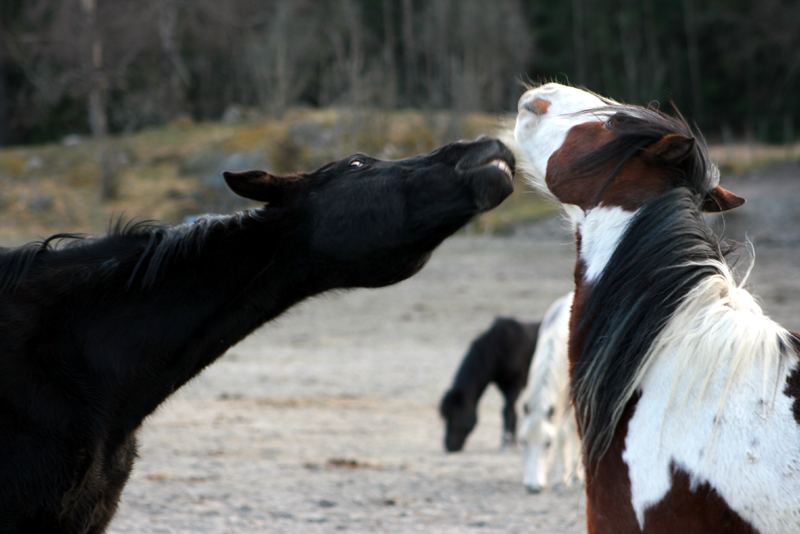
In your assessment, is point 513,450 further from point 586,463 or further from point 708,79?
point 708,79

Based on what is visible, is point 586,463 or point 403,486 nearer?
point 586,463

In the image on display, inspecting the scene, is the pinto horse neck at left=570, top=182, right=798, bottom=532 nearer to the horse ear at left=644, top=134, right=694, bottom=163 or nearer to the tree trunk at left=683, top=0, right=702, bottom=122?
the horse ear at left=644, top=134, right=694, bottom=163

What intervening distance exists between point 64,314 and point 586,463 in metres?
1.70

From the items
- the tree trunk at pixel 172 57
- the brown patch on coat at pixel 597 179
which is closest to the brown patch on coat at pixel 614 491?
the brown patch on coat at pixel 597 179

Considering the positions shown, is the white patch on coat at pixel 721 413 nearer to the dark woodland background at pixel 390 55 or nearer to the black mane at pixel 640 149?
the black mane at pixel 640 149

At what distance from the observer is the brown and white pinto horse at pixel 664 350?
9.45 ft

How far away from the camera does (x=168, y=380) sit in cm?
372

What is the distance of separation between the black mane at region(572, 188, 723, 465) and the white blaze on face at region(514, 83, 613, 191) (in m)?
0.45

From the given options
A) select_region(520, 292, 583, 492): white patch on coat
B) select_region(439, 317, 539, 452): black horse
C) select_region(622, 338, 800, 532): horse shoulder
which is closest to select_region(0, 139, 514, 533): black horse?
select_region(622, 338, 800, 532): horse shoulder

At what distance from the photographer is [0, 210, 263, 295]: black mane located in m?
3.70

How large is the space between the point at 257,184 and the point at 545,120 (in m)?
0.94

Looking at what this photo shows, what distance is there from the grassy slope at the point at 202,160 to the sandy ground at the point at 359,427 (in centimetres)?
792

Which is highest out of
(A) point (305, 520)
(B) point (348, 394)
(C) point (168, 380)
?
(C) point (168, 380)

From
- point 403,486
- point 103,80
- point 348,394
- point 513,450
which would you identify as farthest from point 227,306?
point 103,80
